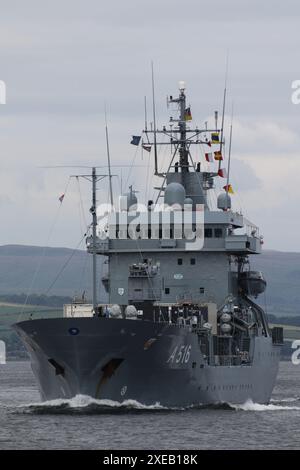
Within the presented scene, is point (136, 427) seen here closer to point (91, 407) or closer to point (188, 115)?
point (91, 407)

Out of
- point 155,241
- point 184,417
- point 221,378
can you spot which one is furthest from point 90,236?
point 184,417

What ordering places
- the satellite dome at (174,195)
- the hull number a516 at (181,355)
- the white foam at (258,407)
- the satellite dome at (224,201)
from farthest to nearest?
the satellite dome at (224,201)
the satellite dome at (174,195)
the white foam at (258,407)
the hull number a516 at (181,355)

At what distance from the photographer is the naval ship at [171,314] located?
63.7 metres

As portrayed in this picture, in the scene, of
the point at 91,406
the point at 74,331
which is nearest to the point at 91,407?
the point at 91,406

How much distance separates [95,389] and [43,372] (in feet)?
13.4

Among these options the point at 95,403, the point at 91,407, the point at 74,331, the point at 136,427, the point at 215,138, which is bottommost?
the point at 136,427

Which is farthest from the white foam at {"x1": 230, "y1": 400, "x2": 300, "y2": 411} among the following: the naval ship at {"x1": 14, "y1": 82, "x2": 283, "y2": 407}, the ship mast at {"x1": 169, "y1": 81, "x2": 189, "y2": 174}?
the ship mast at {"x1": 169, "y1": 81, "x2": 189, "y2": 174}

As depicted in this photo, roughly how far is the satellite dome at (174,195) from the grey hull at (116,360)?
1274 centimetres

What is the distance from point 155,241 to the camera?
77.1m

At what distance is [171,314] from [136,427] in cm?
1357

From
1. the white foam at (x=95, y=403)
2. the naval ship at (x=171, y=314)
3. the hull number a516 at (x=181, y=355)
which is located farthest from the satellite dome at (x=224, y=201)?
the white foam at (x=95, y=403)

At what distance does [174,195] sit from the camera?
80000mm

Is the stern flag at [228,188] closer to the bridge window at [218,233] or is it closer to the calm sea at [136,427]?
the bridge window at [218,233]
